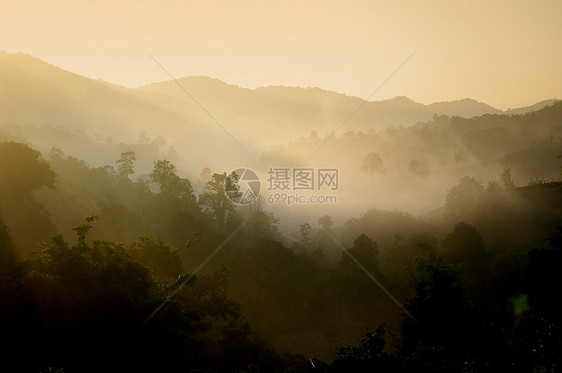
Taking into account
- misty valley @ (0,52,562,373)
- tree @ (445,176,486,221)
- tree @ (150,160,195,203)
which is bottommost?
misty valley @ (0,52,562,373)

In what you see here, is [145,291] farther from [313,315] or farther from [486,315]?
[313,315]

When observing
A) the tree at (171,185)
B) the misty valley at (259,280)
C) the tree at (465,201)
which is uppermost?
the tree at (171,185)

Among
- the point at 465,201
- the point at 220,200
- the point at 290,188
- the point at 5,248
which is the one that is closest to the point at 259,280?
the point at 5,248

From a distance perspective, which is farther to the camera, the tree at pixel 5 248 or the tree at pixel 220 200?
the tree at pixel 220 200

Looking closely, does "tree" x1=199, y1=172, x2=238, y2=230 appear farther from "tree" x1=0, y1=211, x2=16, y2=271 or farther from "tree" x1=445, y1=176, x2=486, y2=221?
"tree" x1=0, y1=211, x2=16, y2=271

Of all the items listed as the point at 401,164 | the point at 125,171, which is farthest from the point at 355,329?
the point at 401,164

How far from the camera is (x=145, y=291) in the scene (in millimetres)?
27500

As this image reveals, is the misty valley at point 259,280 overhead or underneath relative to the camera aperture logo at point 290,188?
underneath

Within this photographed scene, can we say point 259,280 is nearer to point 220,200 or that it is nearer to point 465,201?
point 220,200

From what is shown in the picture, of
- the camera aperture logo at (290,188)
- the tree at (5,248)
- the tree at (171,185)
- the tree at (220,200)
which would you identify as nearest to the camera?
the tree at (5,248)

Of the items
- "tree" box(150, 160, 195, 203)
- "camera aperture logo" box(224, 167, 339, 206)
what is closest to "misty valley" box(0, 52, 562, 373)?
"tree" box(150, 160, 195, 203)

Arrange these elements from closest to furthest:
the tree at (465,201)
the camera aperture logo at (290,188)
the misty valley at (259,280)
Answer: the misty valley at (259,280) → the tree at (465,201) → the camera aperture logo at (290,188)

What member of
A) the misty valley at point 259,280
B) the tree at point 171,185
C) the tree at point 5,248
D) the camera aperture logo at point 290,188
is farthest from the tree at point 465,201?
the tree at point 5,248

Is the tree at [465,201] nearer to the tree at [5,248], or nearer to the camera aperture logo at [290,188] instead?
the camera aperture logo at [290,188]
